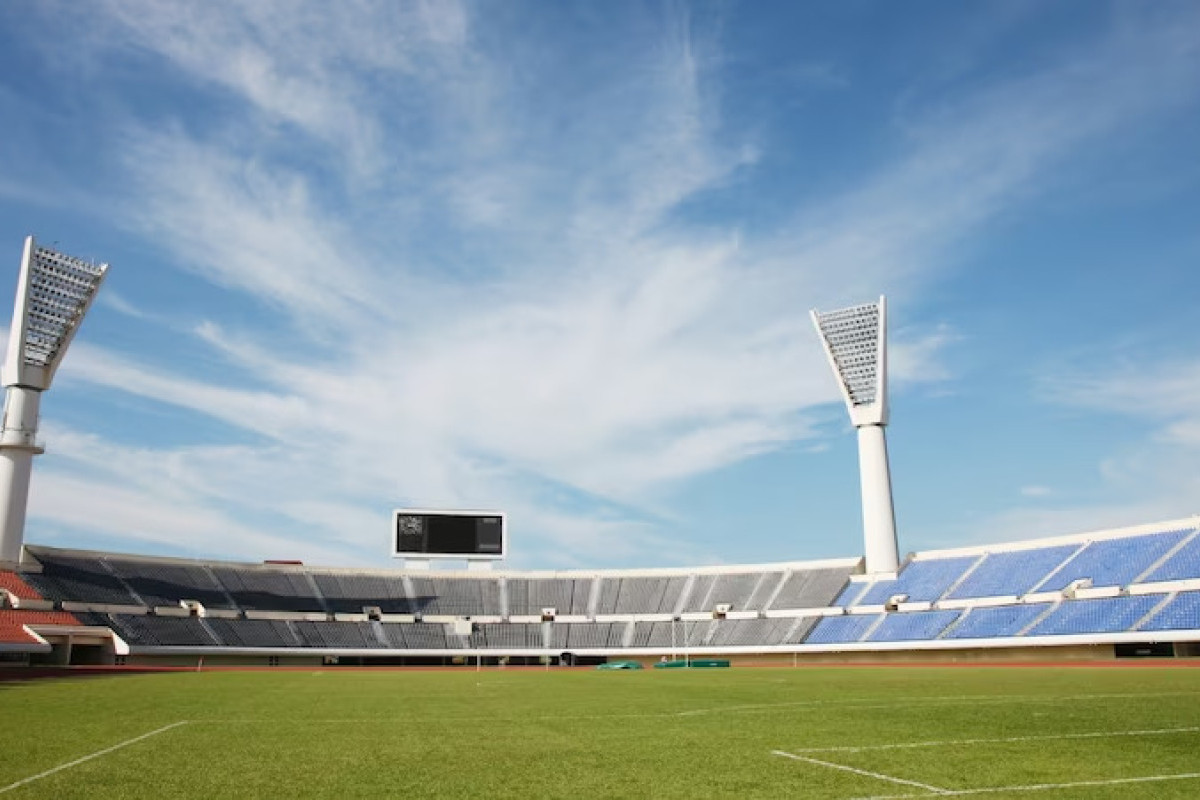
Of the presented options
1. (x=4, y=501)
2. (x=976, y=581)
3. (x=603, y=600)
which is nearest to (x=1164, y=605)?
(x=976, y=581)

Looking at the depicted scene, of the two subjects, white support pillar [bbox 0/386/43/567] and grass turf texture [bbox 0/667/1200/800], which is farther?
white support pillar [bbox 0/386/43/567]

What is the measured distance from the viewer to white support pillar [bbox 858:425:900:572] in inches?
2746

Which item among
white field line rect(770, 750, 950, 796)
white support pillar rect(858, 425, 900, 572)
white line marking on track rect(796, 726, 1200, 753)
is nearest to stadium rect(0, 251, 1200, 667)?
white support pillar rect(858, 425, 900, 572)

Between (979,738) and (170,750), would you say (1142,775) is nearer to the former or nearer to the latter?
(979,738)

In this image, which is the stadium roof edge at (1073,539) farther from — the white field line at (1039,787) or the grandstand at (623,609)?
the white field line at (1039,787)

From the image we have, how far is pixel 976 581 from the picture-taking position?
63.1 m

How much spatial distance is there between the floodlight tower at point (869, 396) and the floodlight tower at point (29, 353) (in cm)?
5614

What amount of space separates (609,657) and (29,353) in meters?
49.6

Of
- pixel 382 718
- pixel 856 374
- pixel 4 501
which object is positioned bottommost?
pixel 382 718

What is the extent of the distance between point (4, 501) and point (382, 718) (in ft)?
Result: 187

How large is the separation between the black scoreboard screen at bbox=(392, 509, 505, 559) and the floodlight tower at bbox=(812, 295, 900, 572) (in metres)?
31.6

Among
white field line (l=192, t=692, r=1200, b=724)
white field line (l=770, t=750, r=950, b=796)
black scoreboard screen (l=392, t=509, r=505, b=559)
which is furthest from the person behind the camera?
black scoreboard screen (l=392, t=509, r=505, b=559)

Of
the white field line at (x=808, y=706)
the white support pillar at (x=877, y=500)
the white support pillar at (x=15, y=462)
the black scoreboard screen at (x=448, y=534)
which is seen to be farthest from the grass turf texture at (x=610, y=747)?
the black scoreboard screen at (x=448, y=534)

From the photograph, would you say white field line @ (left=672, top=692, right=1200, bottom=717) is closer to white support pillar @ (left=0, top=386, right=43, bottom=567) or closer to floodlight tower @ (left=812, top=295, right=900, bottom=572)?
floodlight tower @ (left=812, top=295, right=900, bottom=572)
